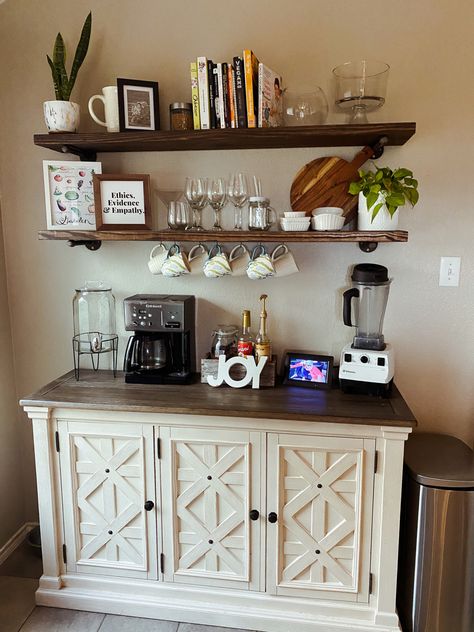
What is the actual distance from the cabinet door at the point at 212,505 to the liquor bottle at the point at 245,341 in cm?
35

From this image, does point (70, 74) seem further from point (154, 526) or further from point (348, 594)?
point (348, 594)

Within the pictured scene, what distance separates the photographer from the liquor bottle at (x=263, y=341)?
2.06m

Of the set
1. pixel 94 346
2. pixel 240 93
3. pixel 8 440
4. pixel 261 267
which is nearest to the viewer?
pixel 240 93

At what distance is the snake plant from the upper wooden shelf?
0.20 metres

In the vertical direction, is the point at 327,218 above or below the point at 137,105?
below

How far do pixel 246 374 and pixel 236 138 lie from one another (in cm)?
91

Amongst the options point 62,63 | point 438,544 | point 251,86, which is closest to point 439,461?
point 438,544

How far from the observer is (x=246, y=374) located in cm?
204

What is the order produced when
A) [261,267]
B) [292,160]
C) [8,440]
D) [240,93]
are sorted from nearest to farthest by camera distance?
[240,93] < [261,267] < [292,160] < [8,440]

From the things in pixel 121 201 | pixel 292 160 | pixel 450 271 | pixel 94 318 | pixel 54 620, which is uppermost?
pixel 292 160

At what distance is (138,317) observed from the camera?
2078mm

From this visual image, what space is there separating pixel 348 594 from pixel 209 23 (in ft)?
7.54

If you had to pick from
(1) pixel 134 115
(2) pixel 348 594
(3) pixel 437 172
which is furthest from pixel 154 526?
(3) pixel 437 172

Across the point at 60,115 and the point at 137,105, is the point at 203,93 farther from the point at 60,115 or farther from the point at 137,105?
the point at 60,115
